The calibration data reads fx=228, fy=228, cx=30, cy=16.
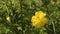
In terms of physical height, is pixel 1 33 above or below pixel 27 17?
below

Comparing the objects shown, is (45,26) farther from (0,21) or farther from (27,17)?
(0,21)

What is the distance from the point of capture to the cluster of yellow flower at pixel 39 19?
7.06ft

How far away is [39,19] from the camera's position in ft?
7.06

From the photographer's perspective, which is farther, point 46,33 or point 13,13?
point 13,13

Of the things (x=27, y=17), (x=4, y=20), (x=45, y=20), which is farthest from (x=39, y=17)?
(x=4, y=20)

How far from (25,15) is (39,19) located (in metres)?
0.27

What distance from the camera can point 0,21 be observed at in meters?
2.44

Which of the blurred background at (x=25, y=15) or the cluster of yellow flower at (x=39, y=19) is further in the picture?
the blurred background at (x=25, y=15)

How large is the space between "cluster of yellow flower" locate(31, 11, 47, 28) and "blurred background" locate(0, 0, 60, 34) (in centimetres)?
10

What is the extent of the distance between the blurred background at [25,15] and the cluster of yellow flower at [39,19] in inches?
3.8

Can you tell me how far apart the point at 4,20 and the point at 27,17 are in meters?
0.25

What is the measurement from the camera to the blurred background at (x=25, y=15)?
2.32m

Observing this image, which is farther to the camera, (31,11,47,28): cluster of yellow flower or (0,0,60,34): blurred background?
(0,0,60,34): blurred background

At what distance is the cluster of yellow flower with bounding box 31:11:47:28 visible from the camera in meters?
2.15
